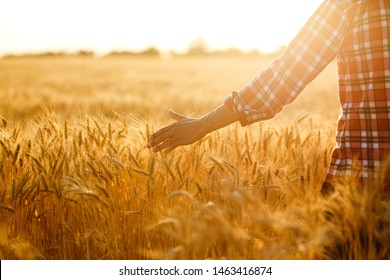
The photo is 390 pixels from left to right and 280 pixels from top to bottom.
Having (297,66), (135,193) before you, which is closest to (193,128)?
(135,193)

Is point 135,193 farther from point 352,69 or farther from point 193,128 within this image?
point 352,69

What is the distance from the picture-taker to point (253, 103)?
157 cm

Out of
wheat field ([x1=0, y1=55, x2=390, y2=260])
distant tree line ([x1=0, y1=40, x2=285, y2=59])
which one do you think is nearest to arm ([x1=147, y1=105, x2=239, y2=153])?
wheat field ([x1=0, y1=55, x2=390, y2=260])

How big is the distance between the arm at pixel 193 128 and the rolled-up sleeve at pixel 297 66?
0.04 metres

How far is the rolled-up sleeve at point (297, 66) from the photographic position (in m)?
1.40

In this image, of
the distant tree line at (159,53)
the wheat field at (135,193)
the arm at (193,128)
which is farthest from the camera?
the distant tree line at (159,53)

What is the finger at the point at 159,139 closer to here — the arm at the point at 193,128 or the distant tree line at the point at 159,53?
the arm at the point at 193,128

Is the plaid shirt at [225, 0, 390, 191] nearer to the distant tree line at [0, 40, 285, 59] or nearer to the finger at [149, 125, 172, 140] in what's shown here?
the finger at [149, 125, 172, 140]

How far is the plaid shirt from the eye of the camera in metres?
1.35

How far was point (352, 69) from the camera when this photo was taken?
55.4 inches

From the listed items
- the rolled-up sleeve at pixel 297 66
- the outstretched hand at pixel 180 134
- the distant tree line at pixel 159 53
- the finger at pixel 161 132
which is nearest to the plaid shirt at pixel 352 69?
the rolled-up sleeve at pixel 297 66

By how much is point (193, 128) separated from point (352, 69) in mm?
571

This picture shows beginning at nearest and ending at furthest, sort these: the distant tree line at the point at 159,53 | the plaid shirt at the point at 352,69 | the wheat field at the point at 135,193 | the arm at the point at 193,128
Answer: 1. the plaid shirt at the point at 352,69
2. the wheat field at the point at 135,193
3. the arm at the point at 193,128
4. the distant tree line at the point at 159,53
